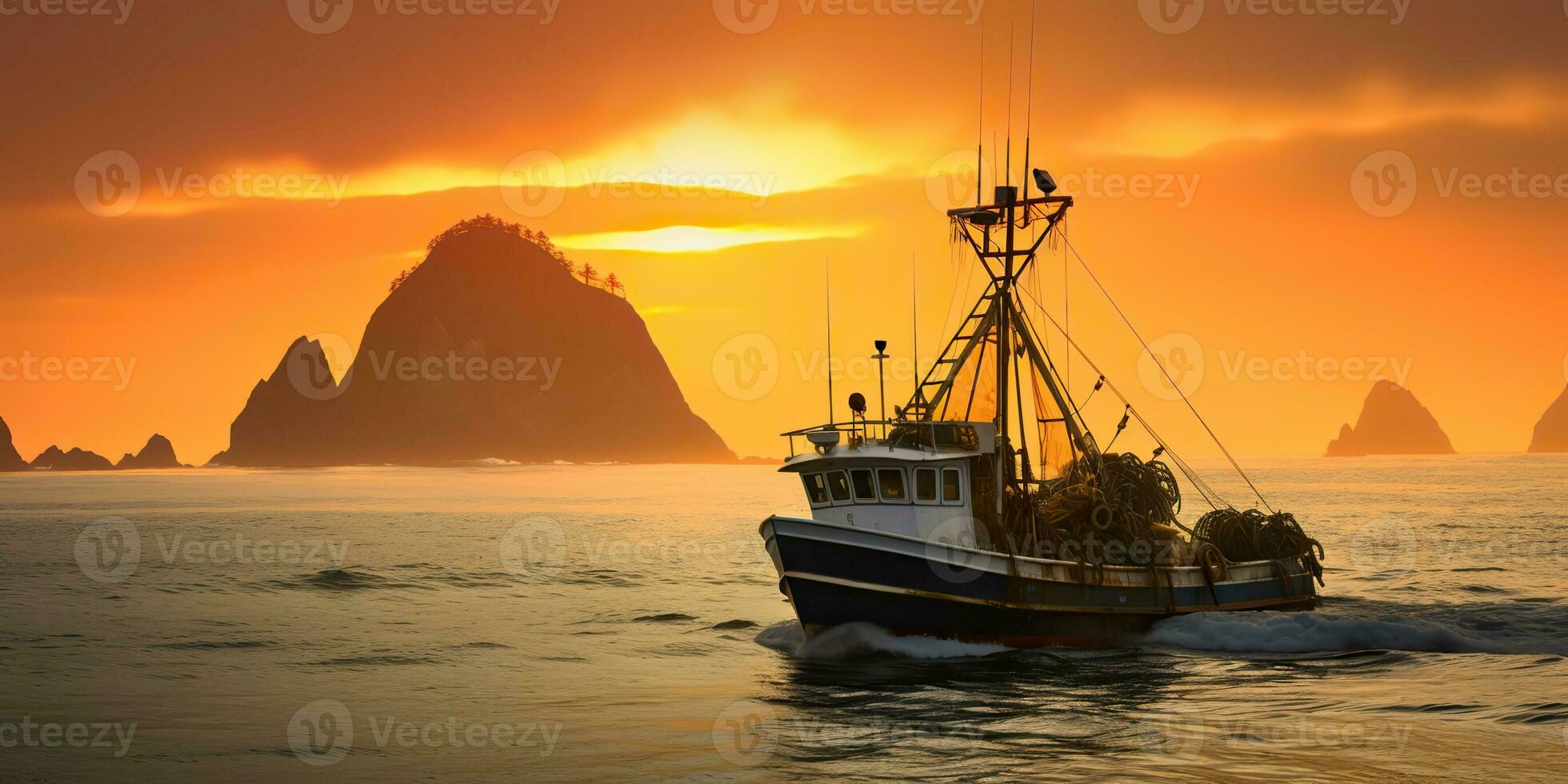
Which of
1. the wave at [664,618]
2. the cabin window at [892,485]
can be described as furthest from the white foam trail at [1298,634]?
the wave at [664,618]

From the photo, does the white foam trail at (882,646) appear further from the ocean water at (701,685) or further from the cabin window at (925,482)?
the cabin window at (925,482)

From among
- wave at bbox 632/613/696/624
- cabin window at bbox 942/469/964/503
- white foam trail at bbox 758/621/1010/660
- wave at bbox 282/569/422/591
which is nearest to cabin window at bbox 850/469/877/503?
cabin window at bbox 942/469/964/503

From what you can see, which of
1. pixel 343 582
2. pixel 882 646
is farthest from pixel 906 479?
pixel 343 582

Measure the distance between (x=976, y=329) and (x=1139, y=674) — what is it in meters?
11.0

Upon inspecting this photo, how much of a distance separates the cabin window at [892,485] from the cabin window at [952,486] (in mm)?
965

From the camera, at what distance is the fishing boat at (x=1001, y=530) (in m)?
31.5

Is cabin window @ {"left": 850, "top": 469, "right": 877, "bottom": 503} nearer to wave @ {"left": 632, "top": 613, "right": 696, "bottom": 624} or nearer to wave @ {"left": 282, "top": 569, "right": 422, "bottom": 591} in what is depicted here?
wave @ {"left": 632, "top": 613, "right": 696, "bottom": 624}

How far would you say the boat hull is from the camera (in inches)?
1222

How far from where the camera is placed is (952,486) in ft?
108

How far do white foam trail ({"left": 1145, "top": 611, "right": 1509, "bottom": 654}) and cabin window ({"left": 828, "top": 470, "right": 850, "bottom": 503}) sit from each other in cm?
919

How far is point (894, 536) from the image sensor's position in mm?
30828

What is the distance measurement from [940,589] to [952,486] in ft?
9.28

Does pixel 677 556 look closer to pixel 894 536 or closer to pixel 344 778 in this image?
pixel 894 536

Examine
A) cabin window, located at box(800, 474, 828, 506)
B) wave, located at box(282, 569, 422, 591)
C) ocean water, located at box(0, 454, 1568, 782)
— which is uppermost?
cabin window, located at box(800, 474, 828, 506)
